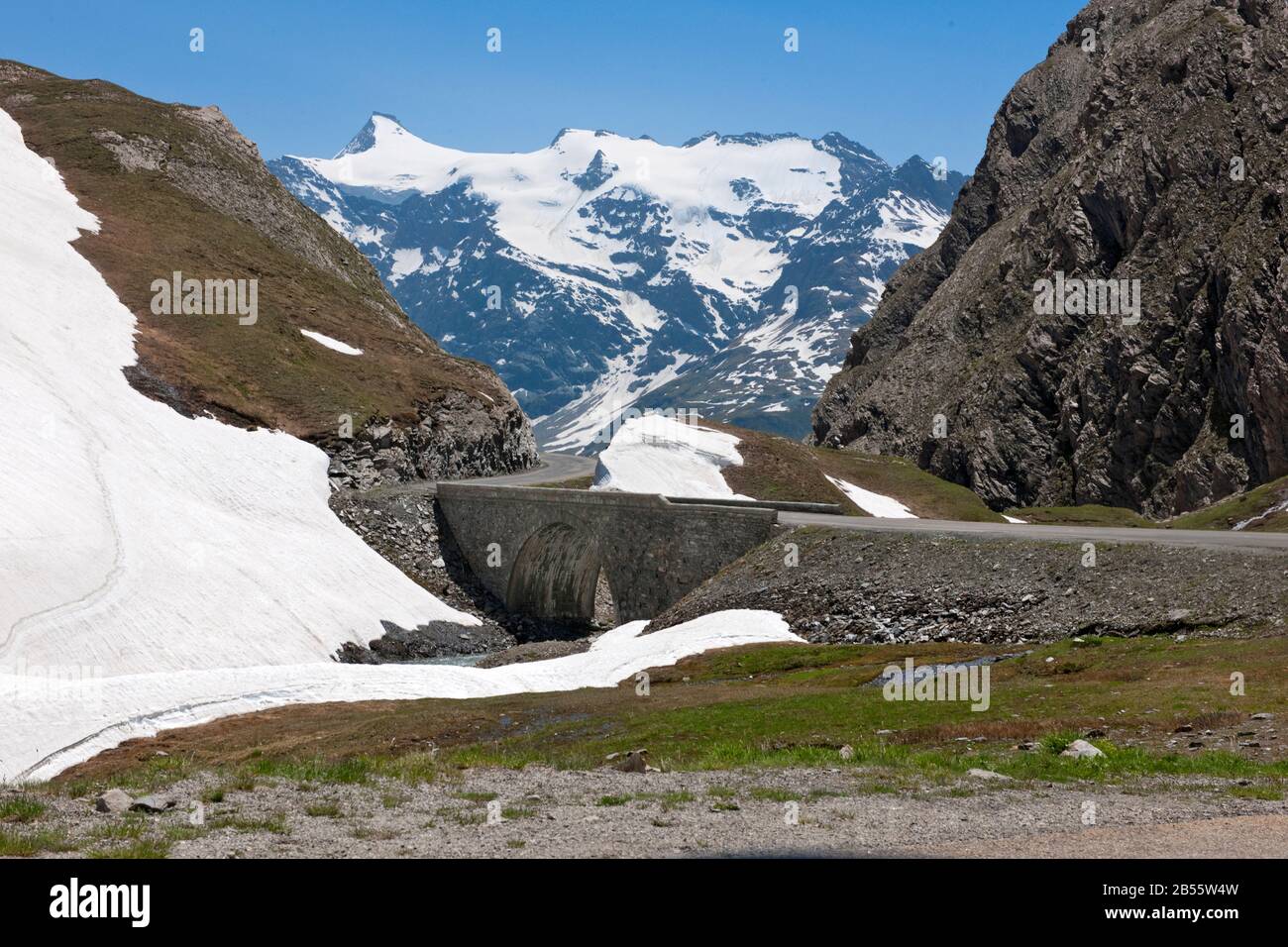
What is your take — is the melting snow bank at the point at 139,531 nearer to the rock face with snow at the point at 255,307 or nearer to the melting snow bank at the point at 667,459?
the rock face with snow at the point at 255,307

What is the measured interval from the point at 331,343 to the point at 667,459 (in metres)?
34.9

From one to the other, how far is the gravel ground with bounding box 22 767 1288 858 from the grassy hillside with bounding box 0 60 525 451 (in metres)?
76.9

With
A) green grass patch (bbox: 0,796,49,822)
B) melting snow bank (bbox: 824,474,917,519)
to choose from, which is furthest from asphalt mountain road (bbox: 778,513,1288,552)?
green grass patch (bbox: 0,796,49,822)

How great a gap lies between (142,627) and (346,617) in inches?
545

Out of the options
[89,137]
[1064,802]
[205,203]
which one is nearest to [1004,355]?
[205,203]

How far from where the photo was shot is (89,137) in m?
145

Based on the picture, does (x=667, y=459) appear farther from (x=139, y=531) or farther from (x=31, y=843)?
(x=31, y=843)

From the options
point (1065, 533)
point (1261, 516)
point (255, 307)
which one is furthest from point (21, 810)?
point (255, 307)

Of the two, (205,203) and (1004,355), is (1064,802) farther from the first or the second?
(1004,355)

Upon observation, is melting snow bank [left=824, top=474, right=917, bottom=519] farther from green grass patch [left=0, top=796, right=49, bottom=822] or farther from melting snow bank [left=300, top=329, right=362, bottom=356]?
green grass patch [left=0, top=796, right=49, bottom=822]

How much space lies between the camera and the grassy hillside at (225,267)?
332ft

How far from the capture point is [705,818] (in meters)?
21.0

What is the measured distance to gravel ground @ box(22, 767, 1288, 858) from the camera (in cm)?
1811
